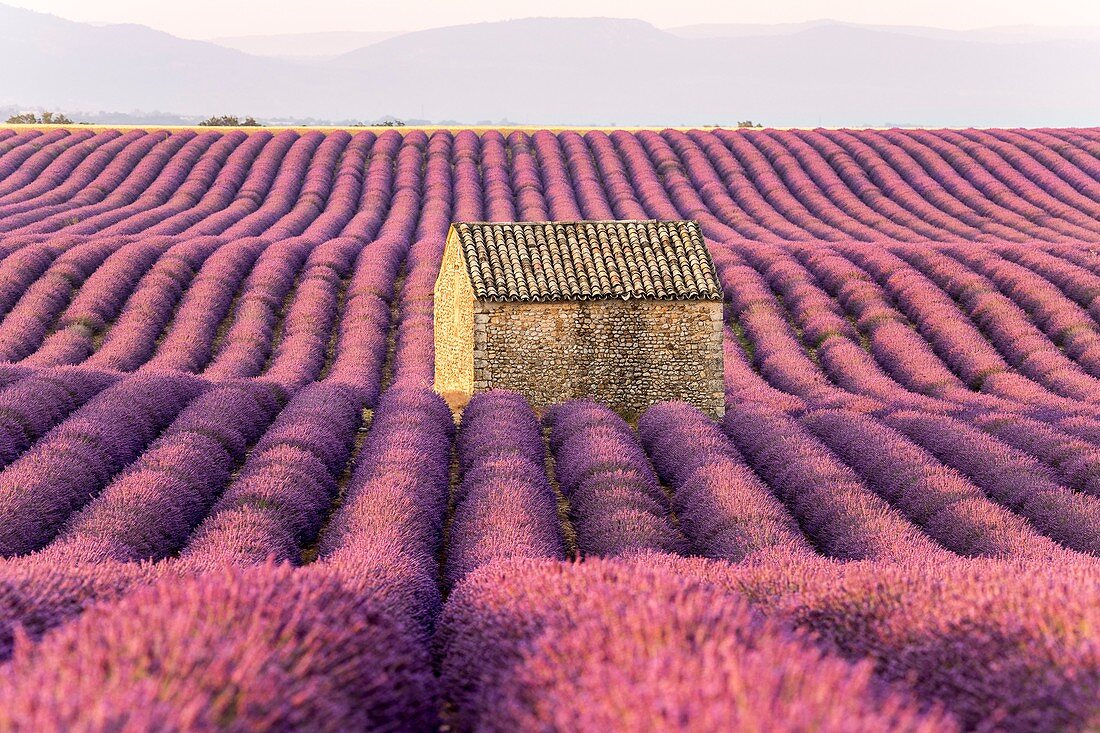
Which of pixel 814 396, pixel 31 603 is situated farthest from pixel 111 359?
pixel 31 603

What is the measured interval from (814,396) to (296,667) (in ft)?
53.2

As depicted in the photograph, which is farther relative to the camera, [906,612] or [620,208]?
[620,208]

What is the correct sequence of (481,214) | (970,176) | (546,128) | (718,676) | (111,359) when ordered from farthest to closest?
(546,128) < (970,176) < (481,214) < (111,359) < (718,676)

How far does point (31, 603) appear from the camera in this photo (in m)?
4.89

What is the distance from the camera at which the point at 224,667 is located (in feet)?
10.2

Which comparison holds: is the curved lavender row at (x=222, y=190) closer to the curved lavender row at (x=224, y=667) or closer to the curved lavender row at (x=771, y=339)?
the curved lavender row at (x=771, y=339)

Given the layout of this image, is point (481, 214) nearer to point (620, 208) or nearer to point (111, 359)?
point (620, 208)

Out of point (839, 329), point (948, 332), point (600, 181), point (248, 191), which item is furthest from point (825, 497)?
point (248, 191)

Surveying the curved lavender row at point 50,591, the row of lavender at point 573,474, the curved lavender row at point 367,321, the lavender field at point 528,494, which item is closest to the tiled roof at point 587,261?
the lavender field at point 528,494

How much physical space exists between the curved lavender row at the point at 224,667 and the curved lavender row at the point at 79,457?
16.8 ft

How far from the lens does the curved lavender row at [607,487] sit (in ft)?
29.0

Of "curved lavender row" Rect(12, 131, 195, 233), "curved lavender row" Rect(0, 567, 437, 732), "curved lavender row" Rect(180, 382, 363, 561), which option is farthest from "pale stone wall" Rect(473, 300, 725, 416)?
"curved lavender row" Rect(12, 131, 195, 233)

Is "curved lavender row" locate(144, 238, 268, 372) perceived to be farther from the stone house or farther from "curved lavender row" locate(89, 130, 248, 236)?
the stone house

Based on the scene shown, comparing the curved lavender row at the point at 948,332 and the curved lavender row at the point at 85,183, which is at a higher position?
the curved lavender row at the point at 948,332
